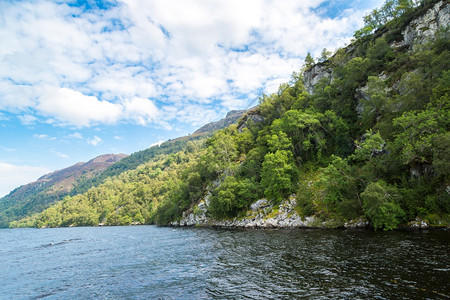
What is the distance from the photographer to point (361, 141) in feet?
175

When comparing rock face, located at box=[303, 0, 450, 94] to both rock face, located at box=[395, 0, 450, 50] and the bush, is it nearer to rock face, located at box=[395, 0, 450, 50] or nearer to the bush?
rock face, located at box=[395, 0, 450, 50]

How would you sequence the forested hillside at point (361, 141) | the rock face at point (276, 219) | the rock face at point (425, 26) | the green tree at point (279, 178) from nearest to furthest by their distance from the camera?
the forested hillside at point (361, 141)
the rock face at point (276, 219)
the rock face at point (425, 26)
the green tree at point (279, 178)

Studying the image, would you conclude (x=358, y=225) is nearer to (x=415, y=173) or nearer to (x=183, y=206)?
(x=415, y=173)

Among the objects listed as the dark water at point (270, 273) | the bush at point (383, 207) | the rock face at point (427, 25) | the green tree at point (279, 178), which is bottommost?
the dark water at point (270, 273)

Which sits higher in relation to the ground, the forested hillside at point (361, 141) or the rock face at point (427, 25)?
the rock face at point (427, 25)

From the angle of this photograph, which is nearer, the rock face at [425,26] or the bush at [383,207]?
the bush at [383,207]

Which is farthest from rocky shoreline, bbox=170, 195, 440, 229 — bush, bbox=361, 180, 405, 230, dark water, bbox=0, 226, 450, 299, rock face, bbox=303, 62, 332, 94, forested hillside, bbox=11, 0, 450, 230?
rock face, bbox=303, 62, 332, 94

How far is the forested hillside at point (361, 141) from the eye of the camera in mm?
34062

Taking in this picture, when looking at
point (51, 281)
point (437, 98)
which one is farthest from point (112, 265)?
point (437, 98)

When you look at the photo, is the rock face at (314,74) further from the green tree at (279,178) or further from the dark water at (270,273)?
the dark water at (270,273)

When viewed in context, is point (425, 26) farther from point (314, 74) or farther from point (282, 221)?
point (282, 221)

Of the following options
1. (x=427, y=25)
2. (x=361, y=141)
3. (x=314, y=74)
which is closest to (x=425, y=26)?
(x=427, y=25)

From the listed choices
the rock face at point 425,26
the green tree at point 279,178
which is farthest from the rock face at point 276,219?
the rock face at point 425,26

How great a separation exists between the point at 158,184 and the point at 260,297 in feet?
606
